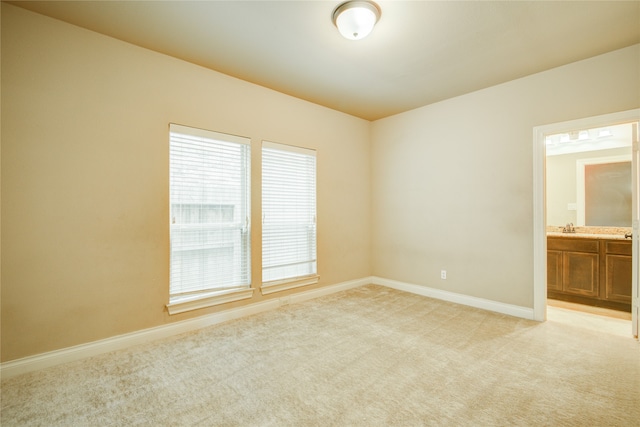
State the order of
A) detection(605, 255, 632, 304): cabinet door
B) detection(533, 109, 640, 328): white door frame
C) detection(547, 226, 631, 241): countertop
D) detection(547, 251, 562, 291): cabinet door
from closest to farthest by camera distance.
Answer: detection(533, 109, 640, 328): white door frame → detection(605, 255, 632, 304): cabinet door → detection(547, 226, 631, 241): countertop → detection(547, 251, 562, 291): cabinet door

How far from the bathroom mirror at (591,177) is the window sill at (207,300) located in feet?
16.3

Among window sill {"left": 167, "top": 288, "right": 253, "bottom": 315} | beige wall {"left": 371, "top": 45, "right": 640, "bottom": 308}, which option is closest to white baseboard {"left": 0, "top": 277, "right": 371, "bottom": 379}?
window sill {"left": 167, "top": 288, "right": 253, "bottom": 315}

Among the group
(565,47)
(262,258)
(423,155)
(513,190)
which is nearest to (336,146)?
(423,155)

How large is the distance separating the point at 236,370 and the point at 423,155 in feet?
12.2

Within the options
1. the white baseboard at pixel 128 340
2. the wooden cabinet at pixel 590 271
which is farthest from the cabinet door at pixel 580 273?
the white baseboard at pixel 128 340

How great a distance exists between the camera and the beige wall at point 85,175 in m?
2.19

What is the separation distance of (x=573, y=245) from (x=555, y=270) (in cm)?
43

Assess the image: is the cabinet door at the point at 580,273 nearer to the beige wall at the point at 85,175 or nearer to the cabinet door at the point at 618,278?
the cabinet door at the point at 618,278

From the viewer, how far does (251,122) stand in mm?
3504

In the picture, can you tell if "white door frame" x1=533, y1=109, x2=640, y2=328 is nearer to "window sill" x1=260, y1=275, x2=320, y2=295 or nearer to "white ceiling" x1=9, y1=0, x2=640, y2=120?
"white ceiling" x1=9, y1=0, x2=640, y2=120

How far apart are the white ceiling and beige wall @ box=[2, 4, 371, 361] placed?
0.78 ft

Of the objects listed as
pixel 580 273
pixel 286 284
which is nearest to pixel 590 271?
pixel 580 273

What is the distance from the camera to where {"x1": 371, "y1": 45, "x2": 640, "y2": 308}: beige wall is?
300 cm

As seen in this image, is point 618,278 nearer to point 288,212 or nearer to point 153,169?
point 288,212
